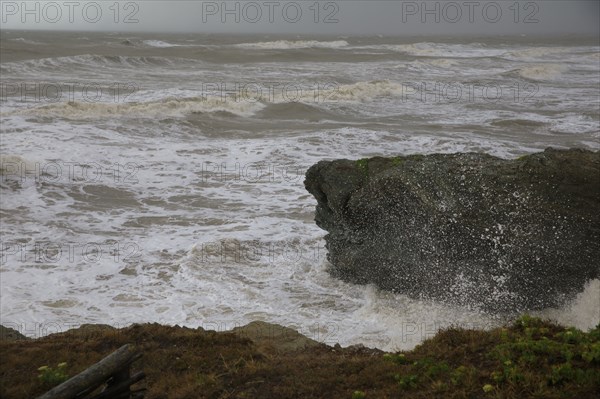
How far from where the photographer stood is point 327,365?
19.7ft

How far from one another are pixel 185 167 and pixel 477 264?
9521mm

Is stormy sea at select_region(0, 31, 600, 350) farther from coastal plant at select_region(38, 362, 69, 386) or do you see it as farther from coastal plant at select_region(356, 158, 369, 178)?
coastal plant at select_region(38, 362, 69, 386)

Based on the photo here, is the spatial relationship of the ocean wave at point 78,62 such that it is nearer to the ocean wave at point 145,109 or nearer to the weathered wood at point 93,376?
the ocean wave at point 145,109

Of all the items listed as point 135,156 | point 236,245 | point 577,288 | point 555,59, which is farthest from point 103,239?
point 555,59

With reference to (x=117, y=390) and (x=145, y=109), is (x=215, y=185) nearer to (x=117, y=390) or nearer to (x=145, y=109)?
(x=117, y=390)

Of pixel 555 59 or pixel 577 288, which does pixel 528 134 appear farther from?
pixel 555 59

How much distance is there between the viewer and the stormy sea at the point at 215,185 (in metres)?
8.66

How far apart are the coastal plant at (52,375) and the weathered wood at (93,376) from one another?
0.75 metres

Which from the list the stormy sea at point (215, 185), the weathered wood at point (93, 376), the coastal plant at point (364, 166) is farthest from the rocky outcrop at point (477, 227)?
the weathered wood at point (93, 376)

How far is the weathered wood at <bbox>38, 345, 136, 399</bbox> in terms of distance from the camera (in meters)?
4.39

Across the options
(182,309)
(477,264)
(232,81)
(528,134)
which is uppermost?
(232,81)

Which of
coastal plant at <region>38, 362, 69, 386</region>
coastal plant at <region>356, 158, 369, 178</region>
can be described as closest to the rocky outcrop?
coastal plant at <region>356, 158, 369, 178</region>

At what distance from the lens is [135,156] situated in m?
17.4

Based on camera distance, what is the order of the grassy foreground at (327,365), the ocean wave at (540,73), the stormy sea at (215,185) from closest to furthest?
the grassy foreground at (327,365), the stormy sea at (215,185), the ocean wave at (540,73)
